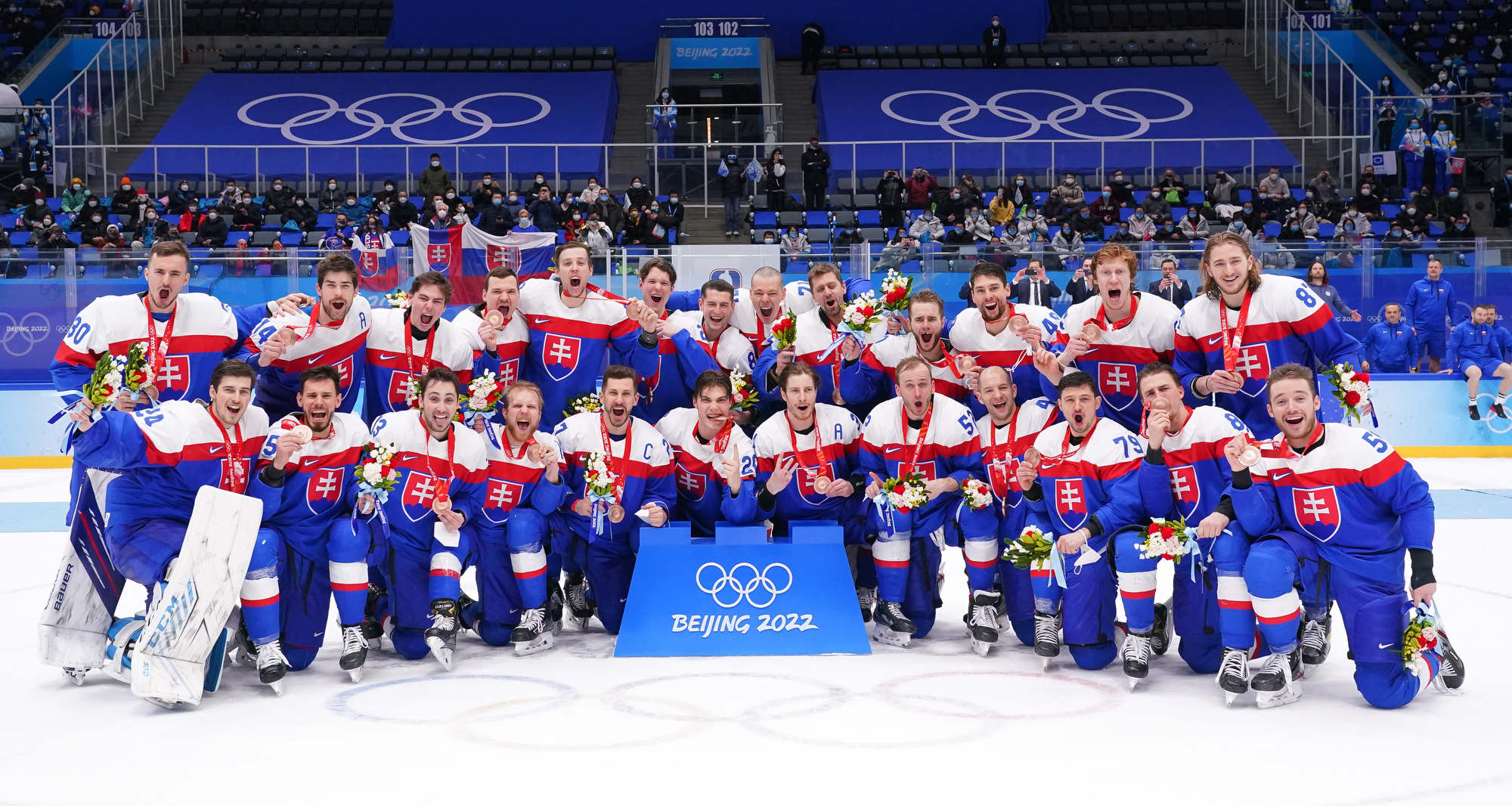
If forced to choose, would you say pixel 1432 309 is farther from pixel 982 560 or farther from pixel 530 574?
pixel 530 574

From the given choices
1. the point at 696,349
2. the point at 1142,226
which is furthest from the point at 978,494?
the point at 1142,226

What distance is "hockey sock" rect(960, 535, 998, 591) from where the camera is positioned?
254 inches

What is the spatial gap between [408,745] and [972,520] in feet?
9.43

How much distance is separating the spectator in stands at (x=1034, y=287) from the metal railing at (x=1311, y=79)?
10.6m

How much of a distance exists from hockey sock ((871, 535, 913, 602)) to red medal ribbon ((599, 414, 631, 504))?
1.29 metres

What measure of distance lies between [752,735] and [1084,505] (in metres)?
1.98

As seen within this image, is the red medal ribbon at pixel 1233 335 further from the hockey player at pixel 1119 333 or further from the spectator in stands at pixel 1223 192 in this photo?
the spectator in stands at pixel 1223 192

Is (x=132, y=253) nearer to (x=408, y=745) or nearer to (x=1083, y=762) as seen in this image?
(x=408, y=745)

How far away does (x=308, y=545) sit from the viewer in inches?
235

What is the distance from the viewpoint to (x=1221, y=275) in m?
6.27

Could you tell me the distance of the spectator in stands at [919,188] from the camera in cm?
1927

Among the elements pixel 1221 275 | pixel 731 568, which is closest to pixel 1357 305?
pixel 1221 275

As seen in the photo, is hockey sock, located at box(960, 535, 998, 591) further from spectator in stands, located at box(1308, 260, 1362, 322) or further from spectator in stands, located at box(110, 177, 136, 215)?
spectator in stands, located at box(110, 177, 136, 215)

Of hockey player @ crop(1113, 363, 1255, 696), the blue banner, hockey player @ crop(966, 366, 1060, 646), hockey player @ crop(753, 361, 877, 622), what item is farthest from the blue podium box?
the blue banner
